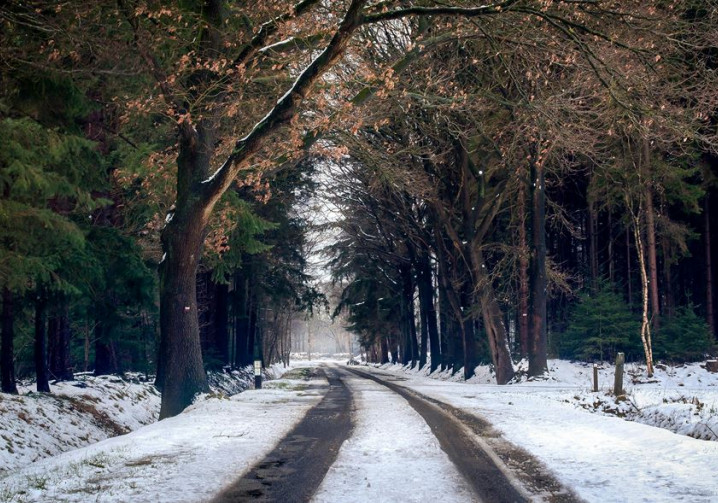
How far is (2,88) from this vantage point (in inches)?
476

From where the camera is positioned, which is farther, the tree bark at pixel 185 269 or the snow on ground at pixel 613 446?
the tree bark at pixel 185 269

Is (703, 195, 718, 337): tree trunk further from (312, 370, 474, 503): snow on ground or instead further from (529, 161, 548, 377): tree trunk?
(312, 370, 474, 503): snow on ground

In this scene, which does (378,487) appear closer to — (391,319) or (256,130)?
(256,130)

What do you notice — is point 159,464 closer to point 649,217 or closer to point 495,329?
point 495,329

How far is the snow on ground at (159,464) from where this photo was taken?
564cm

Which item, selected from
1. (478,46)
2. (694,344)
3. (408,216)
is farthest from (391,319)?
(478,46)

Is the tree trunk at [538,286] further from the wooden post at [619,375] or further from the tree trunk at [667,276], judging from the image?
the wooden post at [619,375]

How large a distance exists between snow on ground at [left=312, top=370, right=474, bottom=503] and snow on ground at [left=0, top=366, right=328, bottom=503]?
3.69 ft

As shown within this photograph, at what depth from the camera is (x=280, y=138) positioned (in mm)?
16297

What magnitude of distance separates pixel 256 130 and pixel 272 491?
737 centimetres

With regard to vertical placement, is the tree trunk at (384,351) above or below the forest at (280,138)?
below

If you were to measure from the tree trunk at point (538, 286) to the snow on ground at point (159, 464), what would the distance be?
15.8 metres

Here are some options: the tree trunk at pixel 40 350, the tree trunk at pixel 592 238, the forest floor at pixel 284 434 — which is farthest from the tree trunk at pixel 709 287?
the tree trunk at pixel 40 350

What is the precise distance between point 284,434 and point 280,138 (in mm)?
9131
